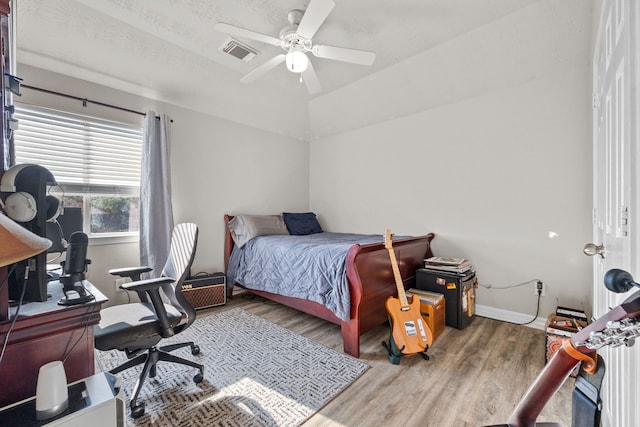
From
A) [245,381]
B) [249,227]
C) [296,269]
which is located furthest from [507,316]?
[249,227]

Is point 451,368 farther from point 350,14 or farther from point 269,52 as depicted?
point 269,52

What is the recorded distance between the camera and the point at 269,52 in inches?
106

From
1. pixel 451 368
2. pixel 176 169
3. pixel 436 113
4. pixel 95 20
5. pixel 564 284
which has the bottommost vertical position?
pixel 451 368

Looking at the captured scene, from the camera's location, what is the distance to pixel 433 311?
7.53ft

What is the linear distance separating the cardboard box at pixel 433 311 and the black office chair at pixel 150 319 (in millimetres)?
1739

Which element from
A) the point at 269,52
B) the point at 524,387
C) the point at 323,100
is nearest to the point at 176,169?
the point at 269,52

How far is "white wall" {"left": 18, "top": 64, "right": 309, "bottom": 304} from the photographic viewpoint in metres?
2.61

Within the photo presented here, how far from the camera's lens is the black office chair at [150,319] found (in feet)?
4.77

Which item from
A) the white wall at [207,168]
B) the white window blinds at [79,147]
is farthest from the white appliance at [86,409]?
the white window blinds at [79,147]

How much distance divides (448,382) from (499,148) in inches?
89.1

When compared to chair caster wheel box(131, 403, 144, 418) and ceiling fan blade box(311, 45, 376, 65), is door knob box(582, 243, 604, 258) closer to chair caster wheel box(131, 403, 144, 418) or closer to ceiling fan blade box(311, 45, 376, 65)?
ceiling fan blade box(311, 45, 376, 65)

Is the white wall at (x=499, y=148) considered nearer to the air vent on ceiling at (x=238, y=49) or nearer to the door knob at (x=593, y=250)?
the air vent on ceiling at (x=238, y=49)

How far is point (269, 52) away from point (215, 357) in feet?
8.97

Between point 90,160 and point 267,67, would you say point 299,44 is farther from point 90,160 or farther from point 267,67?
point 90,160
